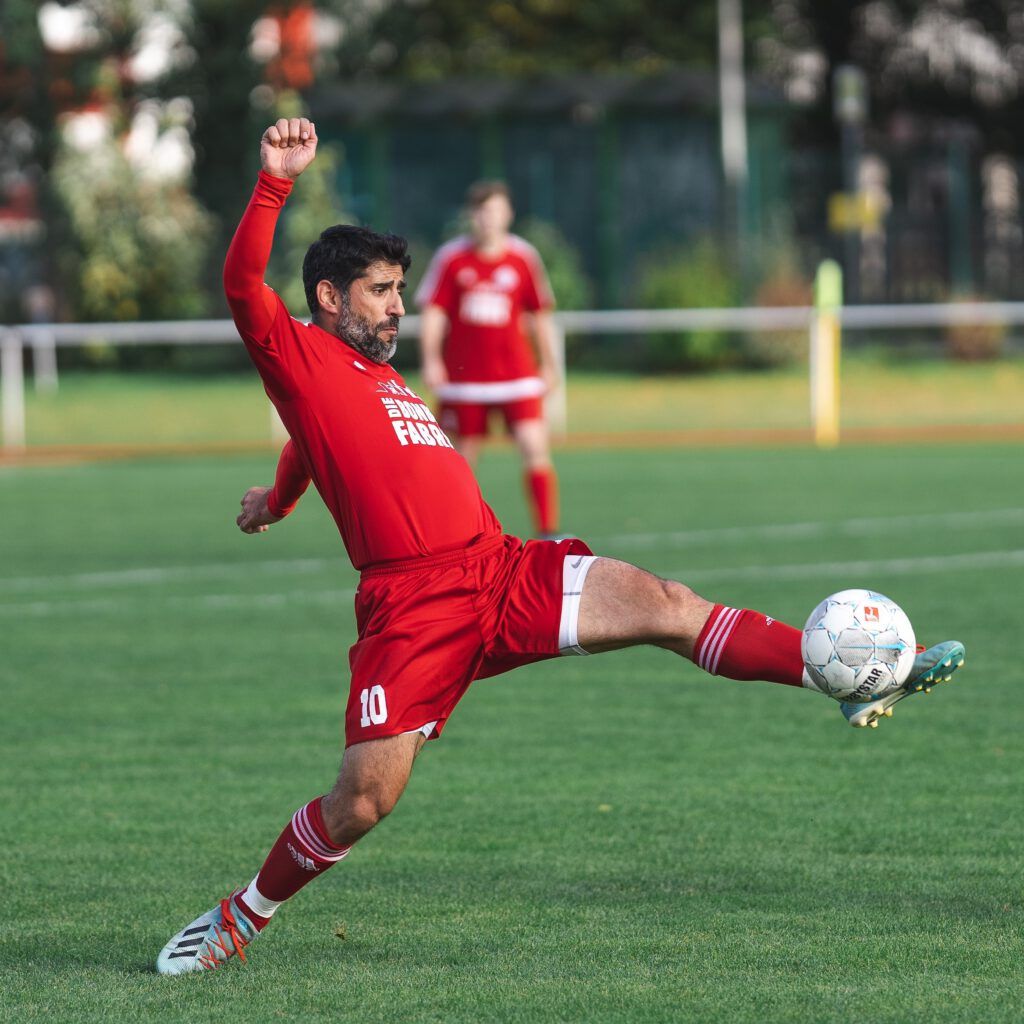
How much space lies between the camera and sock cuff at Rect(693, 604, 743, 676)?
4652 millimetres

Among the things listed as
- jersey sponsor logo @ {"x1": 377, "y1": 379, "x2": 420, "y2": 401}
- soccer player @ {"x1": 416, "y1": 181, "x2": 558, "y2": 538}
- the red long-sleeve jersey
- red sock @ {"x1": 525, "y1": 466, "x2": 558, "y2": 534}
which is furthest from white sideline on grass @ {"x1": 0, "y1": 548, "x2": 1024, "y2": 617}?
the red long-sleeve jersey

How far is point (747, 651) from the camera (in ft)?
15.2

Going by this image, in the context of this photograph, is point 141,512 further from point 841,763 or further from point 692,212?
point 692,212

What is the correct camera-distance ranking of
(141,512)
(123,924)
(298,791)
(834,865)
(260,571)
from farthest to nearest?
(141,512), (260,571), (298,791), (834,865), (123,924)

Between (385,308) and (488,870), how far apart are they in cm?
167

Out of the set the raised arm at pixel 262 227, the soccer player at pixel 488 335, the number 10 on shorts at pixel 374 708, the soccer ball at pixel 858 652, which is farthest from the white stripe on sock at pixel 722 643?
the soccer player at pixel 488 335

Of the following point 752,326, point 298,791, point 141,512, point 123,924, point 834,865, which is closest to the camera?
point 123,924

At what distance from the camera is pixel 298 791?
21.5ft

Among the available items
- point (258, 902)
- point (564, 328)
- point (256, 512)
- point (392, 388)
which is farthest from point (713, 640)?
point (564, 328)

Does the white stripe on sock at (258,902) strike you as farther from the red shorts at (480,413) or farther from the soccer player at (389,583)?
the red shorts at (480,413)

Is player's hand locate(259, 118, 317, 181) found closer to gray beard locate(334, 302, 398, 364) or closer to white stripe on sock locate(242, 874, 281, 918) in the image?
gray beard locate(334, 302, 398, 364)

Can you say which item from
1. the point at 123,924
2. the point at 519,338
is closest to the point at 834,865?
the point at 123,924

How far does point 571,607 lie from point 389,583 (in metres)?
0.44

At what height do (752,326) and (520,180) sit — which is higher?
(520,180)
